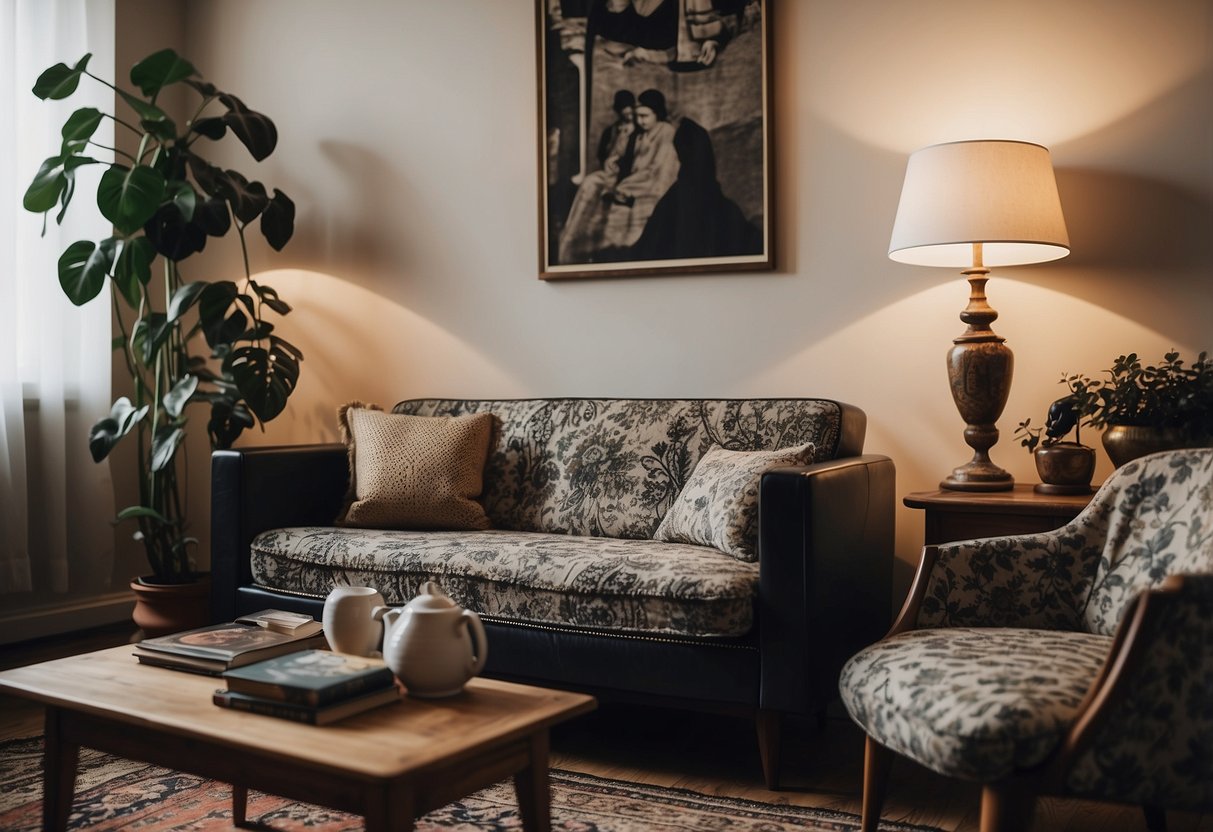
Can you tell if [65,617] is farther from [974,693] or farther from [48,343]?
[974,693]

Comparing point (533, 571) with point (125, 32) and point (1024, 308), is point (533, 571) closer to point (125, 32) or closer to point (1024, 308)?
point (1024, 308)

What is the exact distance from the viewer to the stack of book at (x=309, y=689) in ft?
5.19

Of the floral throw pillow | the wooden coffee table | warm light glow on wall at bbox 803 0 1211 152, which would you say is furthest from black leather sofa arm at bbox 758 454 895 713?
warm light glow on wall at bbox 803 0 1211 152

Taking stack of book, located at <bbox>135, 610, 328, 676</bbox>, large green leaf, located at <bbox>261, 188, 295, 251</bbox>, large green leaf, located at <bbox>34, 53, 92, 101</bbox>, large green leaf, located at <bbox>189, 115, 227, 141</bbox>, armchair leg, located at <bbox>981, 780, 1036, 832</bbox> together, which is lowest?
armchair leg, located at <bbox>981, 780, 1036, 832</bbox>

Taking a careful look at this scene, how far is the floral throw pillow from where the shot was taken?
2527 millimetres

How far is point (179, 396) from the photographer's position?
11.3 feet

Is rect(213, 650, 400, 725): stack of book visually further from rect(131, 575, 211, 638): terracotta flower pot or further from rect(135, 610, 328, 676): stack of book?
rect(131, 575, 211, 638): terracotta flower pot

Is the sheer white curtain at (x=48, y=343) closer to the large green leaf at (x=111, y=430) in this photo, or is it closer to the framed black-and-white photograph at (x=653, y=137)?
the large green leaf at (x=111, y=430)

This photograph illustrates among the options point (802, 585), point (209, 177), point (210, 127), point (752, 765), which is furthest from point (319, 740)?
point (210, 127)

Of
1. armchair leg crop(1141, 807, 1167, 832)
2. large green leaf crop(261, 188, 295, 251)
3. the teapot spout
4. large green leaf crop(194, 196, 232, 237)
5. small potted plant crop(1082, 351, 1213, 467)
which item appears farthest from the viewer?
large green leaf crop(261, 188, 295, 251)

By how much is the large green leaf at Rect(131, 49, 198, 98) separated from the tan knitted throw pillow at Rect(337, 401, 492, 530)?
4.31ft

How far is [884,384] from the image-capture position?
3.05 metres

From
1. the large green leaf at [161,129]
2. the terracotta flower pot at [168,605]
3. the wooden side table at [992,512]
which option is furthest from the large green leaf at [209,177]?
the wooden side table at [992,512]

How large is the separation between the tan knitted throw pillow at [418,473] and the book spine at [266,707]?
4.53 ft
